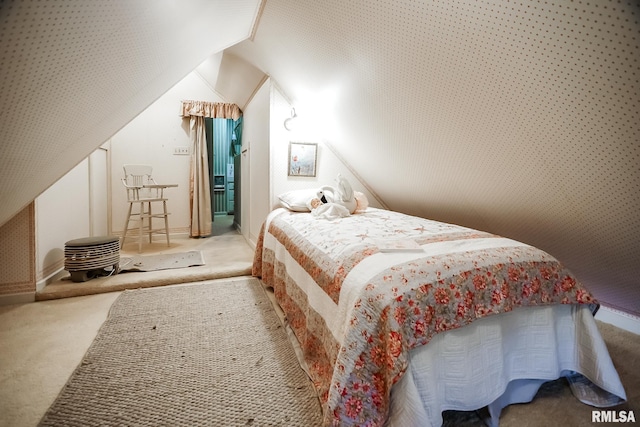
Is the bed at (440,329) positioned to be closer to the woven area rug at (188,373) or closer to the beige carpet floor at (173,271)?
the woven area rug at (188,373)

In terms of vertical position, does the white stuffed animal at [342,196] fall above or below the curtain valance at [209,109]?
below

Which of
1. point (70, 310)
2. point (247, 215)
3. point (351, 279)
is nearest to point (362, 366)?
point (351, 279)

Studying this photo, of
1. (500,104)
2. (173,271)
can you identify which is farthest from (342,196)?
(173,271)

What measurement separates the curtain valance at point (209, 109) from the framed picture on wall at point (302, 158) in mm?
1850

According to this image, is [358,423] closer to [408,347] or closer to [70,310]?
[408,347]

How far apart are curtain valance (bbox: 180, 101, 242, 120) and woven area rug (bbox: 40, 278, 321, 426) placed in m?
2.93

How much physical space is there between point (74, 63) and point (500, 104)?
1.65 metres

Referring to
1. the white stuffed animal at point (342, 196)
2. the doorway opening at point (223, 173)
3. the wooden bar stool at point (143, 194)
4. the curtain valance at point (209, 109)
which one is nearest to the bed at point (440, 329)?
the white stuffed animal at point (342, 196)

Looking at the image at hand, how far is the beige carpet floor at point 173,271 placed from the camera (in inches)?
87.1

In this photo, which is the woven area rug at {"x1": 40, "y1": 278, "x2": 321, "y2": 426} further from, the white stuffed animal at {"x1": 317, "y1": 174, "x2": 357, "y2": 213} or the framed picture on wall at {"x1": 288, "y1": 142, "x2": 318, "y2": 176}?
the framed picture on wall at {"x1": 288, "y1": 142, "x2": 318, "y2": 176}

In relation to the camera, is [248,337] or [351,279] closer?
[351,279]

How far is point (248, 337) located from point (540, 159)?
180 centimetres

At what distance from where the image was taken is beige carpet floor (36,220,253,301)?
7.26 feet

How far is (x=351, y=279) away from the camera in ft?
3.52
